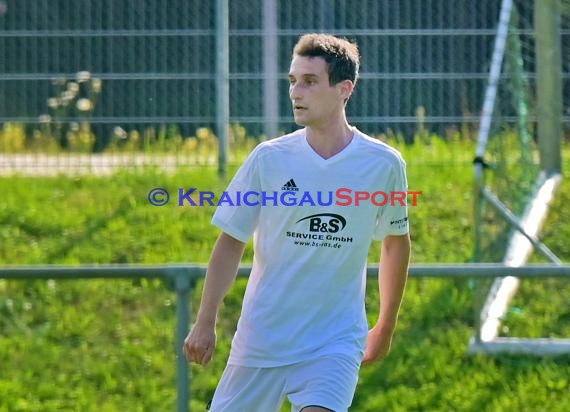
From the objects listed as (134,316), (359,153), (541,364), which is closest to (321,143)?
(359,153)

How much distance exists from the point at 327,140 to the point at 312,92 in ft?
0.55

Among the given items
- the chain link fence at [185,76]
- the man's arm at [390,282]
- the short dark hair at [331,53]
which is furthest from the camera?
the chain link fence at [185,76]

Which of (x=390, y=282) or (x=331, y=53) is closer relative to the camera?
(x=331, y=53)

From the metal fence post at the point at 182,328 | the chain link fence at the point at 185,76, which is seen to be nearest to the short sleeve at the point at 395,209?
the metal fence post at the point at 182,328

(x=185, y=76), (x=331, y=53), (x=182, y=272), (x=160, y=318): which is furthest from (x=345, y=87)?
(x=185, y=76)

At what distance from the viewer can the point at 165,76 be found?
9.09m

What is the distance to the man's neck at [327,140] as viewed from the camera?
4355mm

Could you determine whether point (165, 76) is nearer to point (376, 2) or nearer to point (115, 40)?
point (115, 40)

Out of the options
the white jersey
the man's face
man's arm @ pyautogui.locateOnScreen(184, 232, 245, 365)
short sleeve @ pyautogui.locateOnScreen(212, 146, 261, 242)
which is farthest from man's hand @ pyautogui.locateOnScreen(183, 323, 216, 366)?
the man's face

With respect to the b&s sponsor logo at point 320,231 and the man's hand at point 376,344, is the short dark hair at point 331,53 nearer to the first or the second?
the b&s sponsor logo at point 320,231

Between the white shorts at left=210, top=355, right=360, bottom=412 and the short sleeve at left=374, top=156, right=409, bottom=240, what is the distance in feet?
1.48

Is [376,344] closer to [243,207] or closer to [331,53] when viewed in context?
[243,207]

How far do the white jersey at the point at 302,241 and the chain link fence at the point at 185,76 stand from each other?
468cm

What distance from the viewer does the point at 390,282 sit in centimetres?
452
